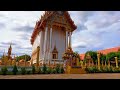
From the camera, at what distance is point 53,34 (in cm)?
1855

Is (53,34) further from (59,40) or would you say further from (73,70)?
(73,70)

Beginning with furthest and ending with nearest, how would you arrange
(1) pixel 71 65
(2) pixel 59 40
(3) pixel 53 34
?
(2) pixel 59 40
(3) pixel 53 34
(1) pixel 71 65

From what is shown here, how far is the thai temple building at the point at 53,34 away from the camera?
17256mm

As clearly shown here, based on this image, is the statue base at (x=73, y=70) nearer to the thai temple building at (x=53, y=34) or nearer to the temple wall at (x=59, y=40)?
the thai temple building at (x=53, y=34)

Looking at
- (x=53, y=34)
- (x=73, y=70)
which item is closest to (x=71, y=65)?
(x=73, y=70)

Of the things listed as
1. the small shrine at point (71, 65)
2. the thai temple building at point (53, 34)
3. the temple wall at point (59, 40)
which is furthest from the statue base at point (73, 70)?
the temple wall at point (59, 40)

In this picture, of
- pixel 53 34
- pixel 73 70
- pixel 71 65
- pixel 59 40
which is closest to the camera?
pixel 73 70

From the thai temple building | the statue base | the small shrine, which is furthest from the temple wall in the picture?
the statue base

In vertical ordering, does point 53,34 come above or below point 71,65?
above
